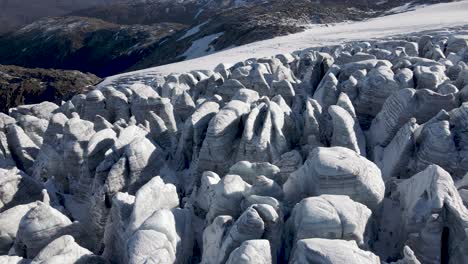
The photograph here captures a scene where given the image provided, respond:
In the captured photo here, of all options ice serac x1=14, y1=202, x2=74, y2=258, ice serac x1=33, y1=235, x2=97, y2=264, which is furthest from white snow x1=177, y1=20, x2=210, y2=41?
ice serac x1=33, y1=235, x2=97, y2=264

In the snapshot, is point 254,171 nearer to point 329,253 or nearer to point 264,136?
point 264,136

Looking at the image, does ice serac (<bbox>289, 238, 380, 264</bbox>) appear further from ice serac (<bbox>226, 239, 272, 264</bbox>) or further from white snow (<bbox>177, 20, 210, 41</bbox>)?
white snow (<bbox>177, 20, 210, 41</bbox>)

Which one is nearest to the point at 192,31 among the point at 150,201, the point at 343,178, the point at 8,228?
the point at 8,228

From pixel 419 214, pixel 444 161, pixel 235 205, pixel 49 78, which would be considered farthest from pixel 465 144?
pixel 49 78

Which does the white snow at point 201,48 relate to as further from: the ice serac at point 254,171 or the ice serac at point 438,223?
the ice serac at point 438,223

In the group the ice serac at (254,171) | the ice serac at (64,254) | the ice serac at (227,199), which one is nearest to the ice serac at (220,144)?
the ice serac at (254,171)

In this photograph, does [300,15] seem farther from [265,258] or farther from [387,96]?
[265,258]
